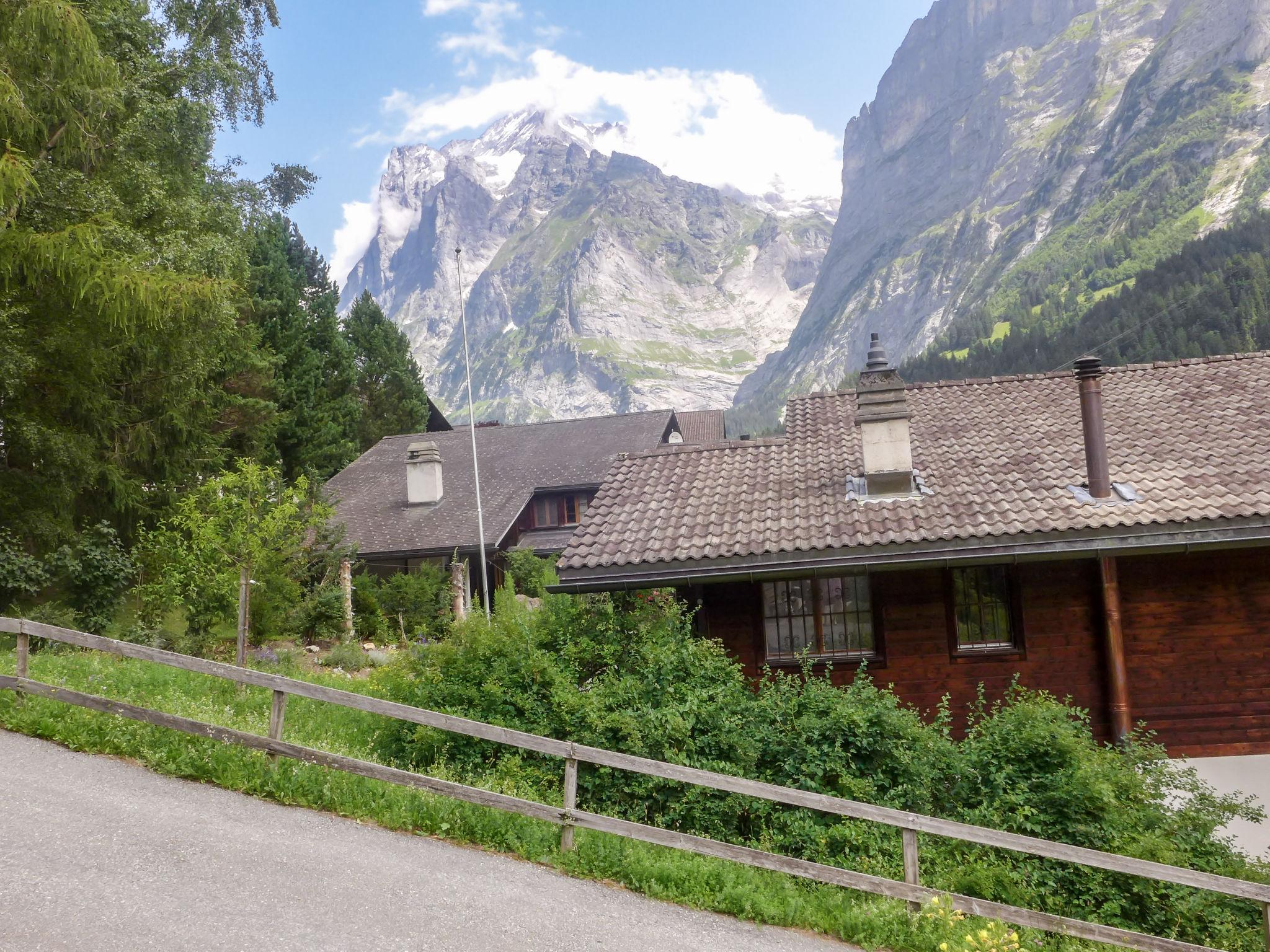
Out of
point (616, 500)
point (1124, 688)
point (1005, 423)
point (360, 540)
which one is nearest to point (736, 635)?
point (616, 500)

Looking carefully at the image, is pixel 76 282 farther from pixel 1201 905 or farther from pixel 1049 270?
pixel 1049 270

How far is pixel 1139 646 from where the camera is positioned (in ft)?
46.2

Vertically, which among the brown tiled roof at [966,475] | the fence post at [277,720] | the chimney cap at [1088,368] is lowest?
the fence post at [277,720]

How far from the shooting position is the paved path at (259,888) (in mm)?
6539

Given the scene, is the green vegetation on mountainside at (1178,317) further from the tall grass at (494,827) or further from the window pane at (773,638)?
→ the tall grass at (494,827)

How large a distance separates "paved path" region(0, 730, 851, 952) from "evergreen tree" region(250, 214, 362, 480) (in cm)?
→ 2996

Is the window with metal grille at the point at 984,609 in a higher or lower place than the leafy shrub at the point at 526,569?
lower

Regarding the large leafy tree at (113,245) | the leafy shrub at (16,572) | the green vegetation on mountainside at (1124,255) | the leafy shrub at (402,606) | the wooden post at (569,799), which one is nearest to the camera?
the wooden post at (569,799)

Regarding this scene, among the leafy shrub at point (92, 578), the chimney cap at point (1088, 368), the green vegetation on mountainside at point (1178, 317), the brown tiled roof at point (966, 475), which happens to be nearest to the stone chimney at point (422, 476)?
the leafy shrub at point (92, 578)

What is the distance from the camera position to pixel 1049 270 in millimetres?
188625

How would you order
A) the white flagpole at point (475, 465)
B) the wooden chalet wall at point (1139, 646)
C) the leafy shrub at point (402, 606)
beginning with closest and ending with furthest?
the wooden chalet wall at point (1139, 646) → the white flagpole at point (475, 465) → the leafy shrub at point (402, 606)

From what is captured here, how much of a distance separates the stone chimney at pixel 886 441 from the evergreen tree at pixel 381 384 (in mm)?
44485

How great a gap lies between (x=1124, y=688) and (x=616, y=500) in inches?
317

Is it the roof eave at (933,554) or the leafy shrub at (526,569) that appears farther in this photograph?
the leafy shrub at (526,569)
